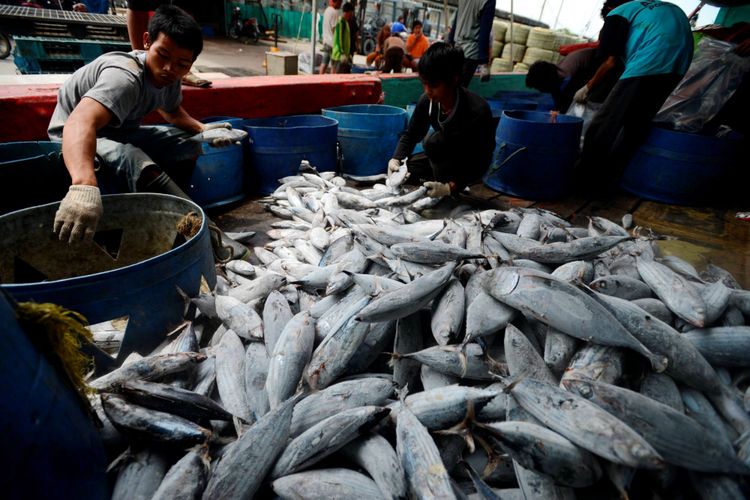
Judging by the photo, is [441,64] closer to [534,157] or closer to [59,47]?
[534,157]

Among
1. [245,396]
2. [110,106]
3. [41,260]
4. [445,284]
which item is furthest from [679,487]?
[110,106]

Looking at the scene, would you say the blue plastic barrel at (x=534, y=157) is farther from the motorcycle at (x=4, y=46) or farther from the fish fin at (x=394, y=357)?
the motorcycle at (x=4, y=46)

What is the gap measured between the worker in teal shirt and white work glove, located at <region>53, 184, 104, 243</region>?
208 inches

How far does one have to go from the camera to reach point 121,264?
8.17 feet

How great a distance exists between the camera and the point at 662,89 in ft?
14.4

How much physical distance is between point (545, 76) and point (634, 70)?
→ 182cm

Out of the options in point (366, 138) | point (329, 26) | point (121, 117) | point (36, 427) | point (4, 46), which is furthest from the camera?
point (329, 26)

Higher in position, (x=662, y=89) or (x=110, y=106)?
(x=662, y=89)

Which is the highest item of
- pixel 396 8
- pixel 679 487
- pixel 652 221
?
pixel 396 8

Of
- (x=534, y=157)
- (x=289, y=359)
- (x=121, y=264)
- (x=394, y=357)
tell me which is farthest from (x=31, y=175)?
(x=534, y=157)

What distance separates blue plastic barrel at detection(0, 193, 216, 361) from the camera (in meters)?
1.59

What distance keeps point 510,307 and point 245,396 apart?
1209 mm

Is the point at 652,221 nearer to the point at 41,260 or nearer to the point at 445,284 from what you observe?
the point at 445,284

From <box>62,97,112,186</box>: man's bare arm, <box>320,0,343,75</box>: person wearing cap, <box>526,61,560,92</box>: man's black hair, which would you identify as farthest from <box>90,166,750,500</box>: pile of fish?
<box>320,0,343,75</box>: person wearing cap
